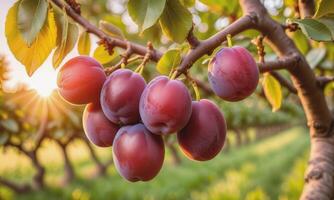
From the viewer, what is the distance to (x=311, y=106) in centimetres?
105

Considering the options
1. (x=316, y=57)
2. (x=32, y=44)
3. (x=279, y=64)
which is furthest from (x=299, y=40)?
(x=32, y=44)

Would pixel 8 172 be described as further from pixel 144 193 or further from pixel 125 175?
pixel 125 175

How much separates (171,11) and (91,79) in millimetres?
181

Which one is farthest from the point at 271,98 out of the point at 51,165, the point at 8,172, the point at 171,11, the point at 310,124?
the point at 51,165

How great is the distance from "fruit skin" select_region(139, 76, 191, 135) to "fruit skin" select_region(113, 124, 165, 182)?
32 millimetres

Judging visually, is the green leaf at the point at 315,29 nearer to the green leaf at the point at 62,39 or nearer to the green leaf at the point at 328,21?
the green leaf at the point at 328,21

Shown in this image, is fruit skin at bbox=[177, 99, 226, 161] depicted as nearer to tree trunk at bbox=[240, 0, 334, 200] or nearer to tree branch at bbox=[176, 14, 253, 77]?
tree branch at bbox=[176, 14, 253, 77]

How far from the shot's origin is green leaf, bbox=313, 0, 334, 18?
0.76 m

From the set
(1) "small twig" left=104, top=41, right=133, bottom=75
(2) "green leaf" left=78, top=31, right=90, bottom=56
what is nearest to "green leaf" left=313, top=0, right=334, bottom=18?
(1) "small twig" left=104, top=41, right=133, bottom=75

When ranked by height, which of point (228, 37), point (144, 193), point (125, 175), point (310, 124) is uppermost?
point (228, 37)

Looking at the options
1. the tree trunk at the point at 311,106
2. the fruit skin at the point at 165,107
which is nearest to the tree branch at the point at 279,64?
the tree trunk at the point at 311,106

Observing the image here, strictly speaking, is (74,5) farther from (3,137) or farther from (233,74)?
(3,137)

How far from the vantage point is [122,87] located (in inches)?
25.7

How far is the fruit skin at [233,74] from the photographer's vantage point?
2.14ft
